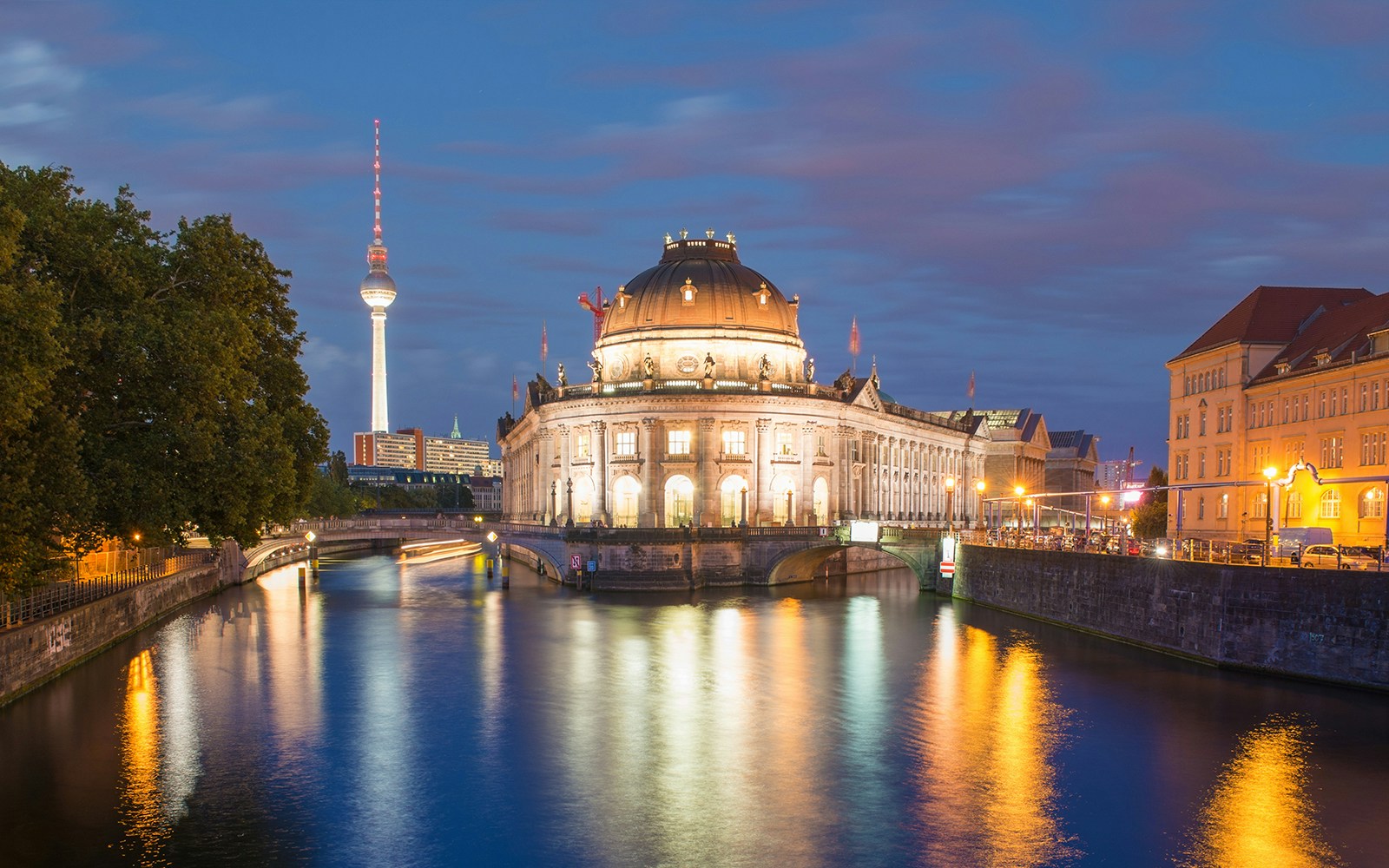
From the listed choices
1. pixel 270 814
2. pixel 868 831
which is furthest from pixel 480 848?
pixel 868 831

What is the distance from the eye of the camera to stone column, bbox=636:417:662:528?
112 meters

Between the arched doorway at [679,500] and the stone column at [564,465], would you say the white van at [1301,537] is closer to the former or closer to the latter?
the arched doorway at [679,500]

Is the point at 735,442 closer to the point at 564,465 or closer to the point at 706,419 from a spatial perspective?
the point at 706,419

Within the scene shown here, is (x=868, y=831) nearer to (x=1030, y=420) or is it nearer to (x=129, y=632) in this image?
(x=129, y=632)

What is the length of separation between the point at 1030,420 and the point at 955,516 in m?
33.6

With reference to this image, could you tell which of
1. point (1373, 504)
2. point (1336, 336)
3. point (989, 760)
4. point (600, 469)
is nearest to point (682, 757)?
point (989, 760)

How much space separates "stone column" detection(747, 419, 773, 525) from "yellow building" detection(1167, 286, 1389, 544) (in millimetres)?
34090

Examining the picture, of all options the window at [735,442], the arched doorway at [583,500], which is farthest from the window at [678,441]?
the arched doorway at [583,500]

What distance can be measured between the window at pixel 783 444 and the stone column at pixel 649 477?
11.1 meters

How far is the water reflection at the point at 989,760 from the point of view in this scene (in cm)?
3134

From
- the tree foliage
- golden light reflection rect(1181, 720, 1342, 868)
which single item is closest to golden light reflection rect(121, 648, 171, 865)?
the tree foliage

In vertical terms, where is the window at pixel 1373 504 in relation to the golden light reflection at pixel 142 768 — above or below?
above

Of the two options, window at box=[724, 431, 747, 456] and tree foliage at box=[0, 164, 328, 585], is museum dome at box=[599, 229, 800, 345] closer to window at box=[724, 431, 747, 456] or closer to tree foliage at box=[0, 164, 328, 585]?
window at box=[724, 431, 747, 456]

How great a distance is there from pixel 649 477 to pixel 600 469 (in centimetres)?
541
